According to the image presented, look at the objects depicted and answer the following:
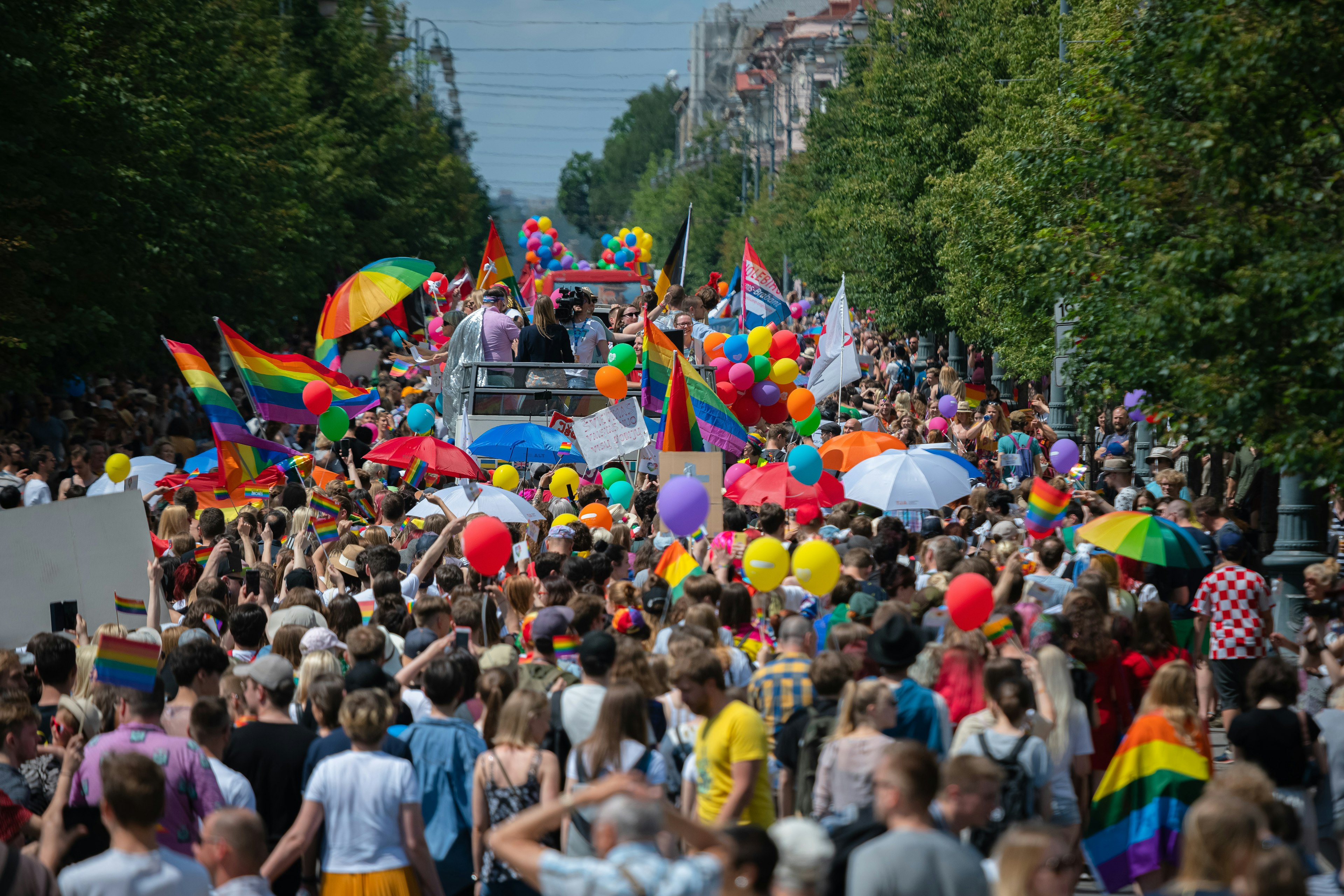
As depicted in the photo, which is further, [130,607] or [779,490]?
[779,490]

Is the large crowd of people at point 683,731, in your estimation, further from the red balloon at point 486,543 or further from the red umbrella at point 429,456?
the red umbrella at point 429,456

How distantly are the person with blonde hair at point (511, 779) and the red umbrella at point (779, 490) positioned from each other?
5418mm

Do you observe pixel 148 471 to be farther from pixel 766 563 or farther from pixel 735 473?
pixel 766 563

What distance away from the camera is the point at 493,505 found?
35.9 ft

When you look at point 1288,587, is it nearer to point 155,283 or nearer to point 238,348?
point 238,348

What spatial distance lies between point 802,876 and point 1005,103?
21.9m

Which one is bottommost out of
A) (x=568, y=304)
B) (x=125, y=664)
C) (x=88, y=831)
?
(x=88, y=831)

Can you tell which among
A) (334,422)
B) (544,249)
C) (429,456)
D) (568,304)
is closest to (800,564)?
(429,456)

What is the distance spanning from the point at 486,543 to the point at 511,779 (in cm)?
315

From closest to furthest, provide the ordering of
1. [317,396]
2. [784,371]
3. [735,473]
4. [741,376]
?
[735,473], [317,396], [741,376], [784,371]

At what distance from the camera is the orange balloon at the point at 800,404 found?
1516 centimetres

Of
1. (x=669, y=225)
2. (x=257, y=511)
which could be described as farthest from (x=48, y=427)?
(x=669, y=225)

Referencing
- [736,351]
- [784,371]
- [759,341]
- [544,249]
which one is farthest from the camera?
[544,249]

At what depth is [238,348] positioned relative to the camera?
14.5m
